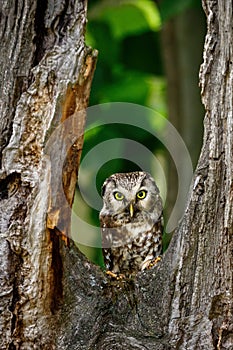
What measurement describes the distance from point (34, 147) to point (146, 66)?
2.88 meters

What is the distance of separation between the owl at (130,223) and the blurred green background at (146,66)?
2.29ft

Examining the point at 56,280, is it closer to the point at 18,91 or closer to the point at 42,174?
the point at 42,174

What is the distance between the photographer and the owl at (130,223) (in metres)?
4.46

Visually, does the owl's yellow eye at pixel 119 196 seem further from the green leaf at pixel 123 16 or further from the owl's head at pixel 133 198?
the green leaf at pixel 123 16

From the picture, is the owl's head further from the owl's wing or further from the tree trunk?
the tree trunk

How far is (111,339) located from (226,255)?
→ 23.2 inches

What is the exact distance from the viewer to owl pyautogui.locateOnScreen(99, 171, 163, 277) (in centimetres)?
446

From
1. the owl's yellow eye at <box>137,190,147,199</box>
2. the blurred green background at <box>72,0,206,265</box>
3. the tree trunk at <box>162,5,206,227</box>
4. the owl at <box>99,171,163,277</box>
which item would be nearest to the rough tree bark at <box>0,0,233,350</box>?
the owl at <box>99,171,163,277</box>

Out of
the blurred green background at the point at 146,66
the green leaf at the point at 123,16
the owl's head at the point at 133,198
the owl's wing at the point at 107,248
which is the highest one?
the green leaf at the point at 123,16

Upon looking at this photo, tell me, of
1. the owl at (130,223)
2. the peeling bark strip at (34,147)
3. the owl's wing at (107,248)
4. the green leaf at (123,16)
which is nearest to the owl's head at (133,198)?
the owl at (130,223)

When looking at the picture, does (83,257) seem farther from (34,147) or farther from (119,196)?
(119,196)

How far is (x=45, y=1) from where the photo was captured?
3461 mm

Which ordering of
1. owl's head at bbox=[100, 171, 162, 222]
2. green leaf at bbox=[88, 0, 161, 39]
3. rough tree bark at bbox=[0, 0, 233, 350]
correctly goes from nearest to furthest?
rough tree bark at bbox=[0, 0, 233, 350]
owl's head at bbox=[100, 171, 162, 222]
green leaf at bbox=[88, 0, 161, 39]

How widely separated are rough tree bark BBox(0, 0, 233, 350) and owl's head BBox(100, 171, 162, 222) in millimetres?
1211
